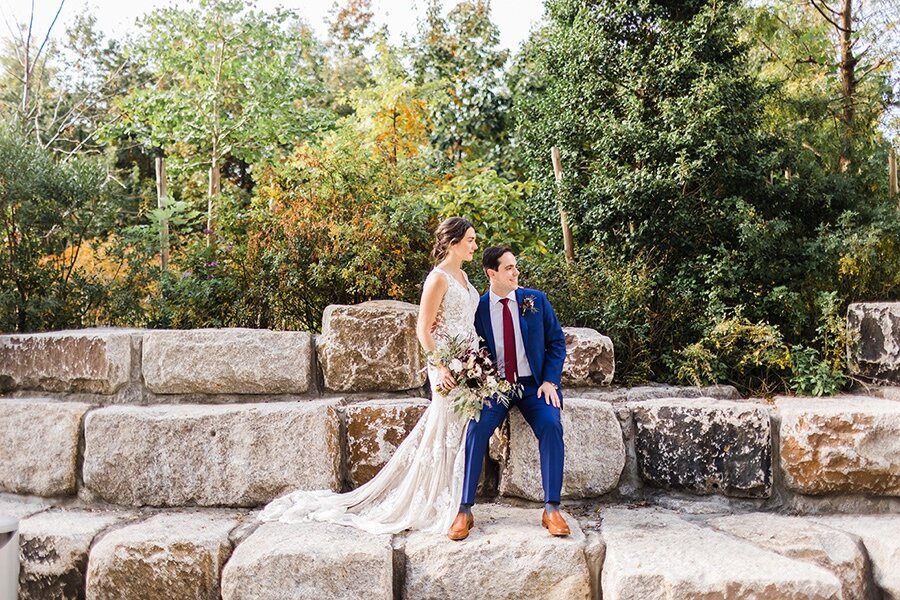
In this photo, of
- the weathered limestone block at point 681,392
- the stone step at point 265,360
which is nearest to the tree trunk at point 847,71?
the weathered limestone block at point 681,392

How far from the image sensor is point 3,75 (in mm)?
14688

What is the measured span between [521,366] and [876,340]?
8.37ft

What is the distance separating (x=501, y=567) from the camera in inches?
149

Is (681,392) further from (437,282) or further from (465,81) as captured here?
(465,81)

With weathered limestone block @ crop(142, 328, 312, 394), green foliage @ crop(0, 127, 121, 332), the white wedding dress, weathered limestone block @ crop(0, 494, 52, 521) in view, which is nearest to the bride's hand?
the white wedding dress

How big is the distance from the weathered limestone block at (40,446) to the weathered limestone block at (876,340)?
519 centimetres

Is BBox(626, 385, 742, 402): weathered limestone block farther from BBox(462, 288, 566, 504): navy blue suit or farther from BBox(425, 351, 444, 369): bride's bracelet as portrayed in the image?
BBox(425, 351, 444, 369): bride's bracelet

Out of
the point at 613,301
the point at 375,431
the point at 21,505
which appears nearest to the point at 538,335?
the point at 375,431

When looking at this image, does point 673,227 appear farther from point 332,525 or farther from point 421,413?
point 332,525

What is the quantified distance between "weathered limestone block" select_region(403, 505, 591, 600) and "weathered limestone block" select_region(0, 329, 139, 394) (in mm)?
2482

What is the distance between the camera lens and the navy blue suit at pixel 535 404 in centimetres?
400

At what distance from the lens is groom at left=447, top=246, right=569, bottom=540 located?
400 centimetres

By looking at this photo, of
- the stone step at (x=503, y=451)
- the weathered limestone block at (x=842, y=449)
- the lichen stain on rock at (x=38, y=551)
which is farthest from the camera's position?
the stone step at (x=503, y=451)

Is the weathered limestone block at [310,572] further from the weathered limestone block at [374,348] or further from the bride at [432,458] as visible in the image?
the weathered limestone block at [374,348]
